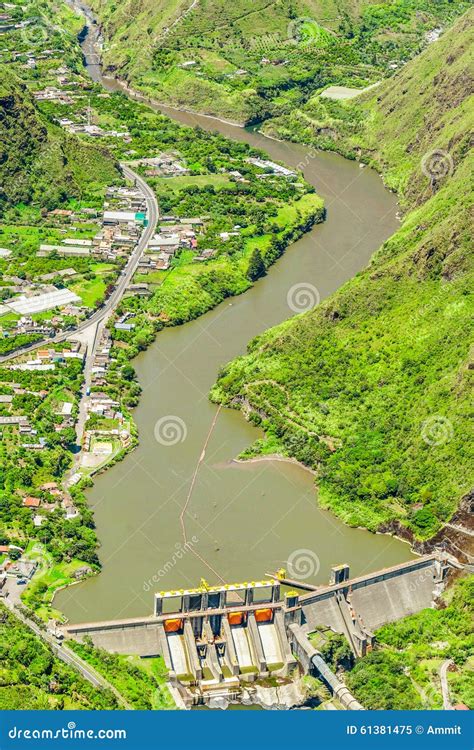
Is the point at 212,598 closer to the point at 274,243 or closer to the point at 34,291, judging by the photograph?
the point at 34,291

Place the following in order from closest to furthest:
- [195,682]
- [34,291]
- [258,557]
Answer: [195,682] < [258,557] < [34,291]

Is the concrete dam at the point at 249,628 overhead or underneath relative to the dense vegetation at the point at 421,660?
underneath

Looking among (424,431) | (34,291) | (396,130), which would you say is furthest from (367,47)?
(424,431)

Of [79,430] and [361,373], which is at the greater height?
[361,373]

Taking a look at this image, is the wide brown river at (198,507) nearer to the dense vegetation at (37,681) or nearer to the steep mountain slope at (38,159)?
the dense vegetation at (37,681)

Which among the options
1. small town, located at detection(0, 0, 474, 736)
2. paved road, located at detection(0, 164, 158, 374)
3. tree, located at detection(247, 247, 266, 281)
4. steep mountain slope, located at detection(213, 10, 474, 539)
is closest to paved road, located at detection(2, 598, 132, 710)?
small town, located at detection(0, 0, 474, 736)

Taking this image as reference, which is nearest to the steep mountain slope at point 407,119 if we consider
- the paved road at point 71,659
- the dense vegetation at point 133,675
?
the dense vegetation at point 133,675
